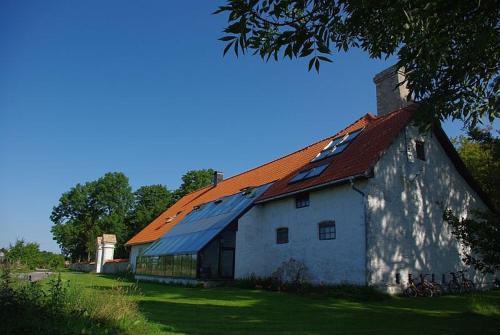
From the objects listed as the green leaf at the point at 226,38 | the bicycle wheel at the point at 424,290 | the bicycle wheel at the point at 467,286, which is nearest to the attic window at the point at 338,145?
the bicycle wheel at the point at 424,290

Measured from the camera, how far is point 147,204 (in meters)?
63.9

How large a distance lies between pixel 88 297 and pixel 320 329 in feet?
15.9

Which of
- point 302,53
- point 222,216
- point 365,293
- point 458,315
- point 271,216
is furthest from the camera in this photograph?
point 222,216

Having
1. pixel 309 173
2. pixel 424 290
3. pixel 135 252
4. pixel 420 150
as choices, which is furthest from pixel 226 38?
pixel 135 252

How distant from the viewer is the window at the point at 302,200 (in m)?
18.6

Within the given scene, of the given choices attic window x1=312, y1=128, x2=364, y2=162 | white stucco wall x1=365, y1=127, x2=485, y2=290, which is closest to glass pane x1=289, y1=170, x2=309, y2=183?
attic window x1=312, y1=128, x2=364, y2=162

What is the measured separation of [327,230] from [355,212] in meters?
1.88

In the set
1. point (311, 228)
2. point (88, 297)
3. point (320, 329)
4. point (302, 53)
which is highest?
point (302, 53)

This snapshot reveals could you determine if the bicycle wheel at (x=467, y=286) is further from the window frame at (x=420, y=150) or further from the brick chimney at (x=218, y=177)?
the brick chimney at (x=218, y=177)

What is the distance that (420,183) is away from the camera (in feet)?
57.3

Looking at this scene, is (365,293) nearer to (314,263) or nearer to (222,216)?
(314,263)

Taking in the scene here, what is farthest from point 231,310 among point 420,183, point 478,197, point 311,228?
point 478,197

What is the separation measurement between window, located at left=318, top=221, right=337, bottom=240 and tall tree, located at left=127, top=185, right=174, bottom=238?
1796 inches

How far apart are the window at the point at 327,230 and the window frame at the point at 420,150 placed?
4870mm
